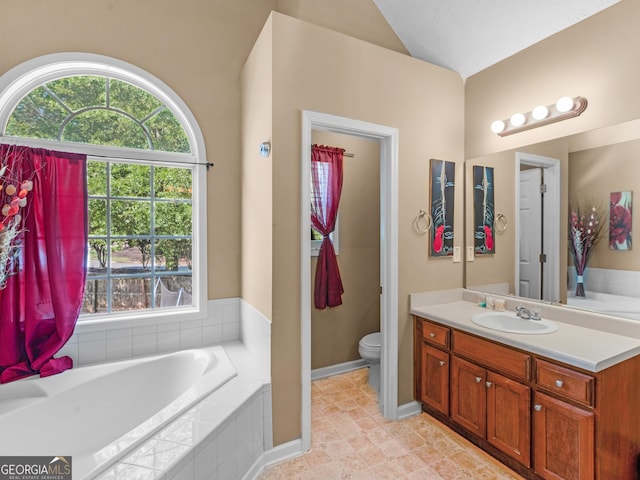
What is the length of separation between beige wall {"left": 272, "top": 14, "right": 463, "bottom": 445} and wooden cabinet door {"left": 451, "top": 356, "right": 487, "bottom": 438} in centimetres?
38

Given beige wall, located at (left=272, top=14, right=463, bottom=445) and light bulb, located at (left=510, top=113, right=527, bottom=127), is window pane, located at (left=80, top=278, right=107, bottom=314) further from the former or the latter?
light bulb, located at (left=510, top=113, right=527, bottom=127)

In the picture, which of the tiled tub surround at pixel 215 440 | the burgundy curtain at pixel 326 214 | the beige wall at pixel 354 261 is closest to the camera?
the tiled tub surround at pixel 215 440

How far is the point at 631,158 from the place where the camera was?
5.66ft

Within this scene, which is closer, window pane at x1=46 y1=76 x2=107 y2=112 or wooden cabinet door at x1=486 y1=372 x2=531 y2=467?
wooden cabinet door at x1=486 y1=372 x2=531 y2=467

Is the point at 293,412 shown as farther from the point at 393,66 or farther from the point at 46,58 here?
the point at 46,58

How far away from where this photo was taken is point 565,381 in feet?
4.98

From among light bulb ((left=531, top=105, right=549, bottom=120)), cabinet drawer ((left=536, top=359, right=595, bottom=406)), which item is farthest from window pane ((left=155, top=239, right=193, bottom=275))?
light bulb ((left=531, top=105, right=549, bottom=120))

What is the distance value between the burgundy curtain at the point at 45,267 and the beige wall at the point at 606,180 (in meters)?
3.16

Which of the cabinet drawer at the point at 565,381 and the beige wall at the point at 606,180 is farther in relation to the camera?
the beige wall at the point at 606,180

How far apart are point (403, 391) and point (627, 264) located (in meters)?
1.62

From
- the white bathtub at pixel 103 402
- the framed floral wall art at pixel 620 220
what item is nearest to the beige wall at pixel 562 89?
the framed floral wall art at pixel 620 220

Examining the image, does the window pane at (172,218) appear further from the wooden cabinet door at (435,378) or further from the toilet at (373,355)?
the wooden cabinet door at (435,378)

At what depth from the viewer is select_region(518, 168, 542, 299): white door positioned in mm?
2137

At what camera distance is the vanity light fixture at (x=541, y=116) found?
191 centimetres
